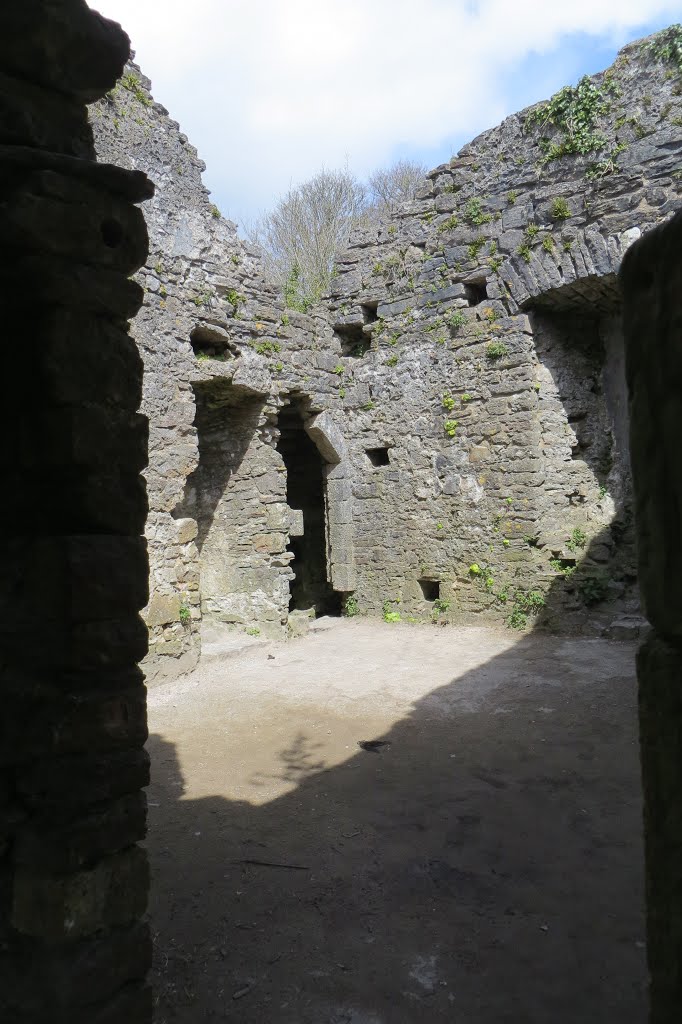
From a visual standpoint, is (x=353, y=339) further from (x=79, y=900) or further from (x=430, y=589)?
(x=79, y=900)

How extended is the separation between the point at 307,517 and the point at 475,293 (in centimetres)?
469

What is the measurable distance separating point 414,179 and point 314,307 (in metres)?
15.5

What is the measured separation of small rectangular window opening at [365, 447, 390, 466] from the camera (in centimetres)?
980

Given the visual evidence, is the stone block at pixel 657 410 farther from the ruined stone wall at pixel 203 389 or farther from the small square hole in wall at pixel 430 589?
the small square hole in wall at pixel 430 589

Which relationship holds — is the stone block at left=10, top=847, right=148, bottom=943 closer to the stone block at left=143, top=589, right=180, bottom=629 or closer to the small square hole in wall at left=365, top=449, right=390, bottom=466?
the stone block at left=143, top=589, right=180, bottom=629

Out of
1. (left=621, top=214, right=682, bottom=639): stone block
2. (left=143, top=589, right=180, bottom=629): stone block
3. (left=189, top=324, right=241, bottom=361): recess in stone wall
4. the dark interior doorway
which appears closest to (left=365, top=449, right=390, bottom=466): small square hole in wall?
the dark interior doorway

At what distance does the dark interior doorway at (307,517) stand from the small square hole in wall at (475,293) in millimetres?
3413

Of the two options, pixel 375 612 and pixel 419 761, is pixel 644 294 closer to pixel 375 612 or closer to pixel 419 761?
pixel 419 761

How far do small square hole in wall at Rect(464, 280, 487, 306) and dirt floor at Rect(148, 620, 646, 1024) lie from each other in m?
4.96

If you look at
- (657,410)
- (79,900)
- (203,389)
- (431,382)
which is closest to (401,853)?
(79,900)

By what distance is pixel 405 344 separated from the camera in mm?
9484

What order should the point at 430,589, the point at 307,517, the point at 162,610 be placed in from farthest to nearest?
the point at 307,517, the point at 430,589, the point at 162,610

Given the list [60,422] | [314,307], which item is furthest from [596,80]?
[60,422]

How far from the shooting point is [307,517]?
11914 mm
